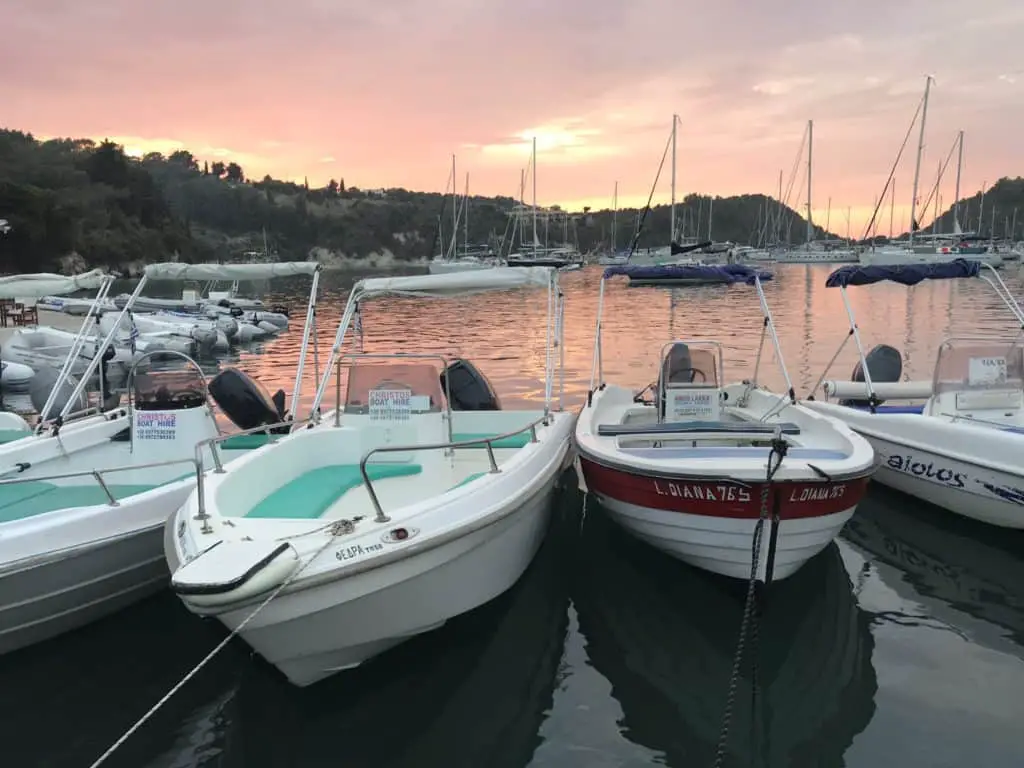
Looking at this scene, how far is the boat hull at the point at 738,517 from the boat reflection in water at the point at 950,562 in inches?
51.5

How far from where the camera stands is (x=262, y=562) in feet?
14.4

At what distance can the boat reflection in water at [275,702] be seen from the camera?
15.6ft

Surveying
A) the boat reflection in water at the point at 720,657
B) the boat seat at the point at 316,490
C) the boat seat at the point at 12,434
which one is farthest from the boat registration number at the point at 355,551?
the boat seat at the point at 12,434

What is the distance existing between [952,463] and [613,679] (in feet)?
14.9

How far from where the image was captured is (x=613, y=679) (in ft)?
18.5

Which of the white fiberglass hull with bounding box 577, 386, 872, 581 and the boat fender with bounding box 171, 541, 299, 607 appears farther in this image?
the white fiberglass hull with bounding box 577, 386, 872, 581

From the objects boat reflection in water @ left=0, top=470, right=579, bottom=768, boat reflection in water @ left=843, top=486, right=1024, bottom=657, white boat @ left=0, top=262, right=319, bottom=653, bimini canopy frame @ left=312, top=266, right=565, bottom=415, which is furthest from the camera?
bimini canopy frame @ left=312, top=266, right=565, bottom=415

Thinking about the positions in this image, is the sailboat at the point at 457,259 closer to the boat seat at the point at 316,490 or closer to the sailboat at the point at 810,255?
the sailboat at the point at 810,255

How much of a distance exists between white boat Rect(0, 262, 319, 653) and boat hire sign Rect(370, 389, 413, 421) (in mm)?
1193

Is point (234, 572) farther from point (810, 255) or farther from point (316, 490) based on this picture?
point (810, 255)

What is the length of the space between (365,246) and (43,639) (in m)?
158

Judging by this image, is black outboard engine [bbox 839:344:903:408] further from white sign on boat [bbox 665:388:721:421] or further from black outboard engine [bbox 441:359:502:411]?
black outboard engine [bbox 441:359:502:411]

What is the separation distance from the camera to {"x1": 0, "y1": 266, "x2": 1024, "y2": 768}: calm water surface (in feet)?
15.7

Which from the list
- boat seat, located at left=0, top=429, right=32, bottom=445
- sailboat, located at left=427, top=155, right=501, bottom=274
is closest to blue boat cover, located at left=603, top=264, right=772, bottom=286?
boat seat, located at left=0, top=429, right=32, bottom=445
